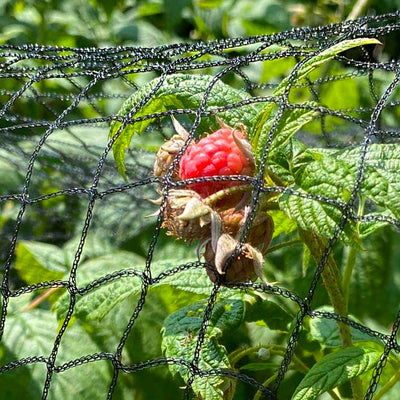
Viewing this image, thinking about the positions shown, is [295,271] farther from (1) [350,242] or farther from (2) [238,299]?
(1) [350,242]

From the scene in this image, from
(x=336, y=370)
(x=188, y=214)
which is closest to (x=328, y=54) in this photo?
(x=188, y=214)

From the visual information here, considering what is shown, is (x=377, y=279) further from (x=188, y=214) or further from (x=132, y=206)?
(x=188, y=214)

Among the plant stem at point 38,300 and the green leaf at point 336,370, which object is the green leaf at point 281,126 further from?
the plant stem at point 38,300

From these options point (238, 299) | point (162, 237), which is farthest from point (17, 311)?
point (238, 299)

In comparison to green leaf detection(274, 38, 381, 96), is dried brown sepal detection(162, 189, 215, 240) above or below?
below

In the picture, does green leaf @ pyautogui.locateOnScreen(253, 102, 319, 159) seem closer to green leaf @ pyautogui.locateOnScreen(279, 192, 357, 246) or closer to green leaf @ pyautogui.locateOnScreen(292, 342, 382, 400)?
green leaf @ pyautogui.locateOnScreen(279, 192, 357, 246)

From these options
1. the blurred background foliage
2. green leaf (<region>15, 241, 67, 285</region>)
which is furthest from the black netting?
the blurred background foliage
